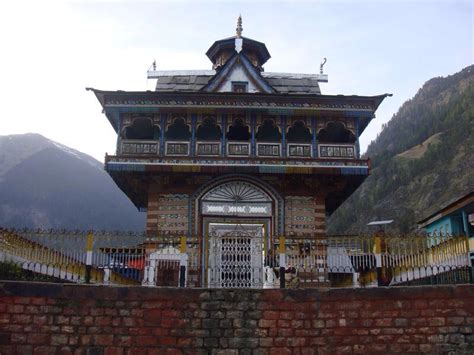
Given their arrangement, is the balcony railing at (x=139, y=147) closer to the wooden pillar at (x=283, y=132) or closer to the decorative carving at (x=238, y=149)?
the decorative carving at (x=238, y=149)

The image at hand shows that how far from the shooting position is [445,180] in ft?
275

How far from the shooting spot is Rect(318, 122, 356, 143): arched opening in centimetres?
2231

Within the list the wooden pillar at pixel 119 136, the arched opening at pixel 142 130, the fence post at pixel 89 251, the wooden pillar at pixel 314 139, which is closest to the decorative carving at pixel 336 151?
the wooden pillar at pixel 314 139

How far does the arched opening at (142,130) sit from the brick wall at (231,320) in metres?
11.1

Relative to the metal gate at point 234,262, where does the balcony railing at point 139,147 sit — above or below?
above

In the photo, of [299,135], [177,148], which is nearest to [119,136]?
[177,148]

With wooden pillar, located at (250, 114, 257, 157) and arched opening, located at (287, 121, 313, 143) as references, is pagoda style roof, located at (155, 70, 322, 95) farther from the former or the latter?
wooden pillar, located at (250, 114, 257, 157)

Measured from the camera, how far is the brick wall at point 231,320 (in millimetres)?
11281

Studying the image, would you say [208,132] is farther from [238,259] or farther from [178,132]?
[238,259]

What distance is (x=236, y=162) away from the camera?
20.0 meters

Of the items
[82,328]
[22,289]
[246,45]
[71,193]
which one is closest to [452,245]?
[82,328]

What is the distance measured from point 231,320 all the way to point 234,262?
7.27ft

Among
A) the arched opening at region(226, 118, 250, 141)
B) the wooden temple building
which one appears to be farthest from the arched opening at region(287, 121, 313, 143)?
the arched opening at region(226, 118, 250, 141)

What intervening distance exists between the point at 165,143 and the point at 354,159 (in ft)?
24.7
